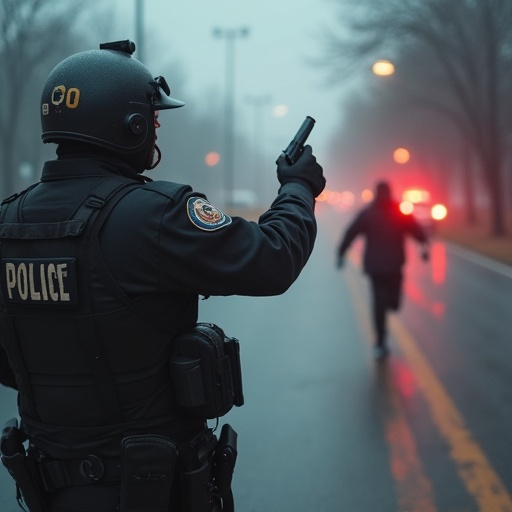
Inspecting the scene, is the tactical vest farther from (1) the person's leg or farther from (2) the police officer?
(1) the person's leg

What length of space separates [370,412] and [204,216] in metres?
4.64

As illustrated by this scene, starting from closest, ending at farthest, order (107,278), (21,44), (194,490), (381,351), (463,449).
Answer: (107,278) → (194,490) → (463,449) → (381,351) → (21,44)

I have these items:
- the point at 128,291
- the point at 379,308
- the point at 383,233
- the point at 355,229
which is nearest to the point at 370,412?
the point at 379,308

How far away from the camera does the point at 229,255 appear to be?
2.25 m

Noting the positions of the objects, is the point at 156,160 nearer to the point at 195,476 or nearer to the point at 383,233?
the point at 195,476

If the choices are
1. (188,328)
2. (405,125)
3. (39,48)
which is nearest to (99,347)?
(188,328)

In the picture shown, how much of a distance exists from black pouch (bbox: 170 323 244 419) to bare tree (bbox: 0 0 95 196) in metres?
25.3

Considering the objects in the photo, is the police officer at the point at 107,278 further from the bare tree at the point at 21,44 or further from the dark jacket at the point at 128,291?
the bare tree at the point at 21,44

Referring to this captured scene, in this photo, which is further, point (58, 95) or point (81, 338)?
point (58, 95)

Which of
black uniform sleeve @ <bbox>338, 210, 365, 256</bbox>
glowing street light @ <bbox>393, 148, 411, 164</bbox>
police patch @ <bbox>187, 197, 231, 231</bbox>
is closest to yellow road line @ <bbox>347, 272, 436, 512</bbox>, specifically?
black uniform sleeve @ <bbox>338, 210, 365, 256</bbox>

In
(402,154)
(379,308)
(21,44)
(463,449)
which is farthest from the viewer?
(402,154)

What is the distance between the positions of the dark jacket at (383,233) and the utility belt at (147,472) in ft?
22.2

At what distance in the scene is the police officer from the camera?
7.29 feet

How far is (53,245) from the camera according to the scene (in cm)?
228
